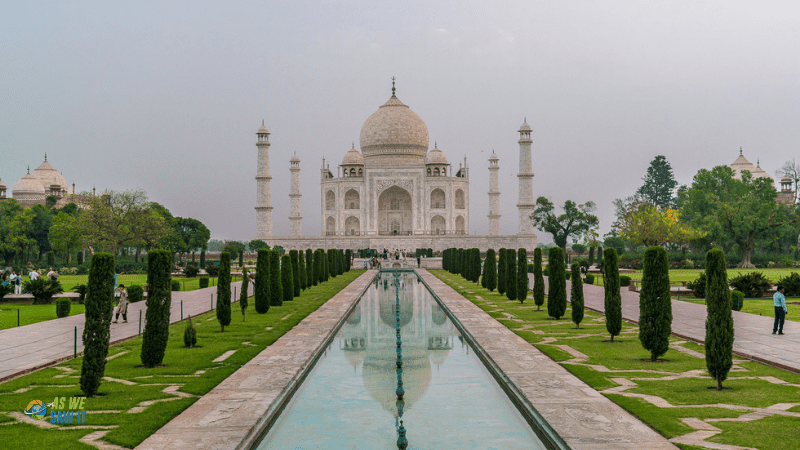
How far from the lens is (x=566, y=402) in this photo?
23.3 ft

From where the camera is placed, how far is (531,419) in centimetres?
676

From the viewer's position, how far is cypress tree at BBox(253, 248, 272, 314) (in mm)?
16297

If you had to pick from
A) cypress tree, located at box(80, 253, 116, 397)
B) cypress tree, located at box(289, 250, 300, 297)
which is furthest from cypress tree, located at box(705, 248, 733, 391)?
cypress tree, located at box(289, 250, 300, 297)

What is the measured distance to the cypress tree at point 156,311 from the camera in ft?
30.0

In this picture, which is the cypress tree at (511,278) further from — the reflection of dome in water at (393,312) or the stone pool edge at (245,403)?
the stone pool edge at (245,403)

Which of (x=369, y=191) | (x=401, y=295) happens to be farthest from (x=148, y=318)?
(x=369, y=191)

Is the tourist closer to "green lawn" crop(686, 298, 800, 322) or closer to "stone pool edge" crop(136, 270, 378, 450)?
"green lawn" crop(686, 298, 800, 322)

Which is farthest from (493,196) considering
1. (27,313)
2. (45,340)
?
(45,340)

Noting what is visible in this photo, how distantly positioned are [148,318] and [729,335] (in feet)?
24.7

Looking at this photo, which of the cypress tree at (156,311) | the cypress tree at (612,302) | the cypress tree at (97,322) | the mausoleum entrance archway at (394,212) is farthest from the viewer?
the mausoleum entrance archway at (394,212)

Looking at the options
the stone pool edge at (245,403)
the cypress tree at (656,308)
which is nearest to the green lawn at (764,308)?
the cypress tree at (656,308)

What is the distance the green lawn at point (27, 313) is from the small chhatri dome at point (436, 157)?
139 feet

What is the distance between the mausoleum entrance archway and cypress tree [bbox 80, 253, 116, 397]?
1989 inches

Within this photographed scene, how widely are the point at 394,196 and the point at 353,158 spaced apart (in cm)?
496
